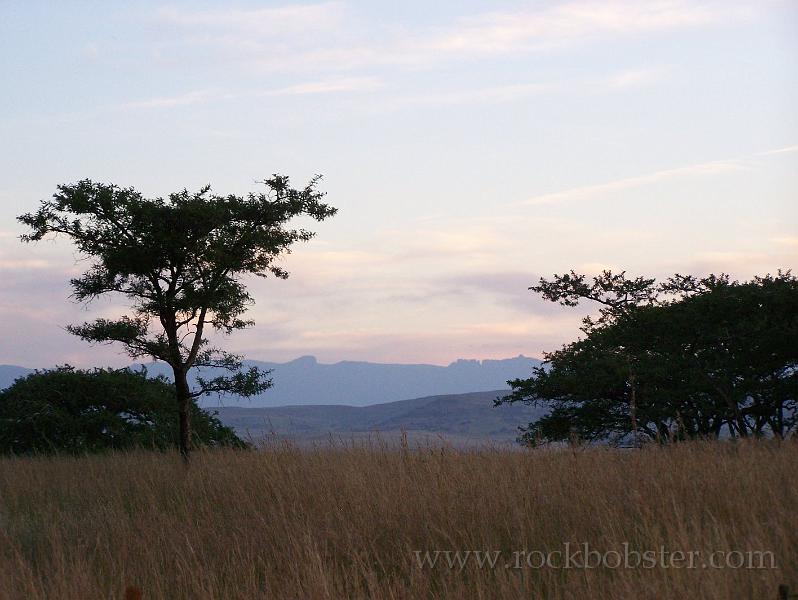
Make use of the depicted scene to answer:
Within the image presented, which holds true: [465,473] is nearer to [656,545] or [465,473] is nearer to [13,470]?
[656,545]

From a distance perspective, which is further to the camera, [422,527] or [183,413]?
[183,413]

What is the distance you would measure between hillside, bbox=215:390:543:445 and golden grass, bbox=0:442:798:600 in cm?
7564

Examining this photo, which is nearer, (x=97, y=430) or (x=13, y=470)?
(x=13, y=470)

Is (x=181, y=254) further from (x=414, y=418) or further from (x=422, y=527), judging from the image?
(x=414, y=418)

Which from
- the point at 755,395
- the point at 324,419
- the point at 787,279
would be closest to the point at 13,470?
the point at 755,395

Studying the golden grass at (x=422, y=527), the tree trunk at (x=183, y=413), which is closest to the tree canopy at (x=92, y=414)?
the tree trunk at (x=183, y=413)

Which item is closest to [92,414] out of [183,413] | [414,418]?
[183,413]

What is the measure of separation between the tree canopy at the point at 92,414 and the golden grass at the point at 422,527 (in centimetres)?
1166

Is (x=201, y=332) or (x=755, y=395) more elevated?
(x=201, y=332)

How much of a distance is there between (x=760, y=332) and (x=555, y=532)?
44.4ft

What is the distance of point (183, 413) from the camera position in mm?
15062

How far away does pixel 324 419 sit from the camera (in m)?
159

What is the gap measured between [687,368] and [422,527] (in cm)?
1374

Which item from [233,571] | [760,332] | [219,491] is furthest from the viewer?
[760,332]
